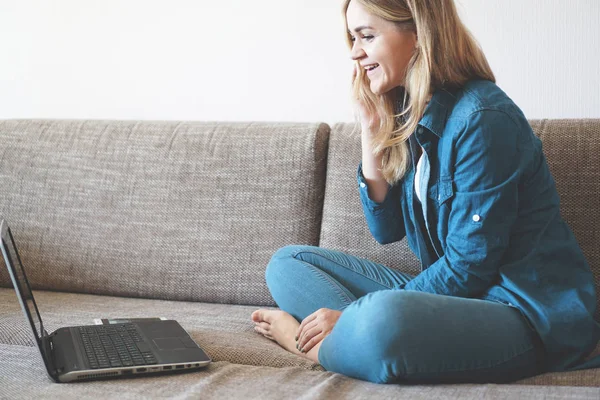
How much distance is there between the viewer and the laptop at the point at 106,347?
1244 mm

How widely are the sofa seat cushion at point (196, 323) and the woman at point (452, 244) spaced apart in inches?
1.8

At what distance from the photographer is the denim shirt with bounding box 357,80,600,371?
130cm

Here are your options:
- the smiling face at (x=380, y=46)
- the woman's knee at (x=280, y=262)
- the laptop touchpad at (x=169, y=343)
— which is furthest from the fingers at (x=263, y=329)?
the smiling face at (x=380, y=46)

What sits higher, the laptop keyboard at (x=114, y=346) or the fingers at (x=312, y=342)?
the laptop keyboard at (x=114, y=346)

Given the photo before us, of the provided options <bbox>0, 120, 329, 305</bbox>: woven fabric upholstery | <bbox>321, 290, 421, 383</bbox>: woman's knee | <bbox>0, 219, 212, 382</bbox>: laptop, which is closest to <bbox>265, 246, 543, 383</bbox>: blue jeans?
<bbox>321, 290, 421, 383</bbox>: woman's knee

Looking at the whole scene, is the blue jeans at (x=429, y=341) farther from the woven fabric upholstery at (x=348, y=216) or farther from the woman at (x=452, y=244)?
the woven fabric upholstery at (x=348, y=216)

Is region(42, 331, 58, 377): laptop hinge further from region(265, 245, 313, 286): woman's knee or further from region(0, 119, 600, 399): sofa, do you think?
region(265, 245, 313, 286): woman's knee

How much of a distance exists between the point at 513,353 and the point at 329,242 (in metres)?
0.65

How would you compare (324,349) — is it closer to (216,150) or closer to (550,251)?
(550,251)

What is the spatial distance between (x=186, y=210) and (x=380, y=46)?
729 millimetres

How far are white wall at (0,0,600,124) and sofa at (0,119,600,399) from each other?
0.78 ft

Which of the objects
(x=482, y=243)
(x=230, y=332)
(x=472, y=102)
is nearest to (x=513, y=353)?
(x=482, y=243)

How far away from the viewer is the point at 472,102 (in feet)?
4.46

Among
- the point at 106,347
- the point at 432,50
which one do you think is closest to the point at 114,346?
the point at 106,347
